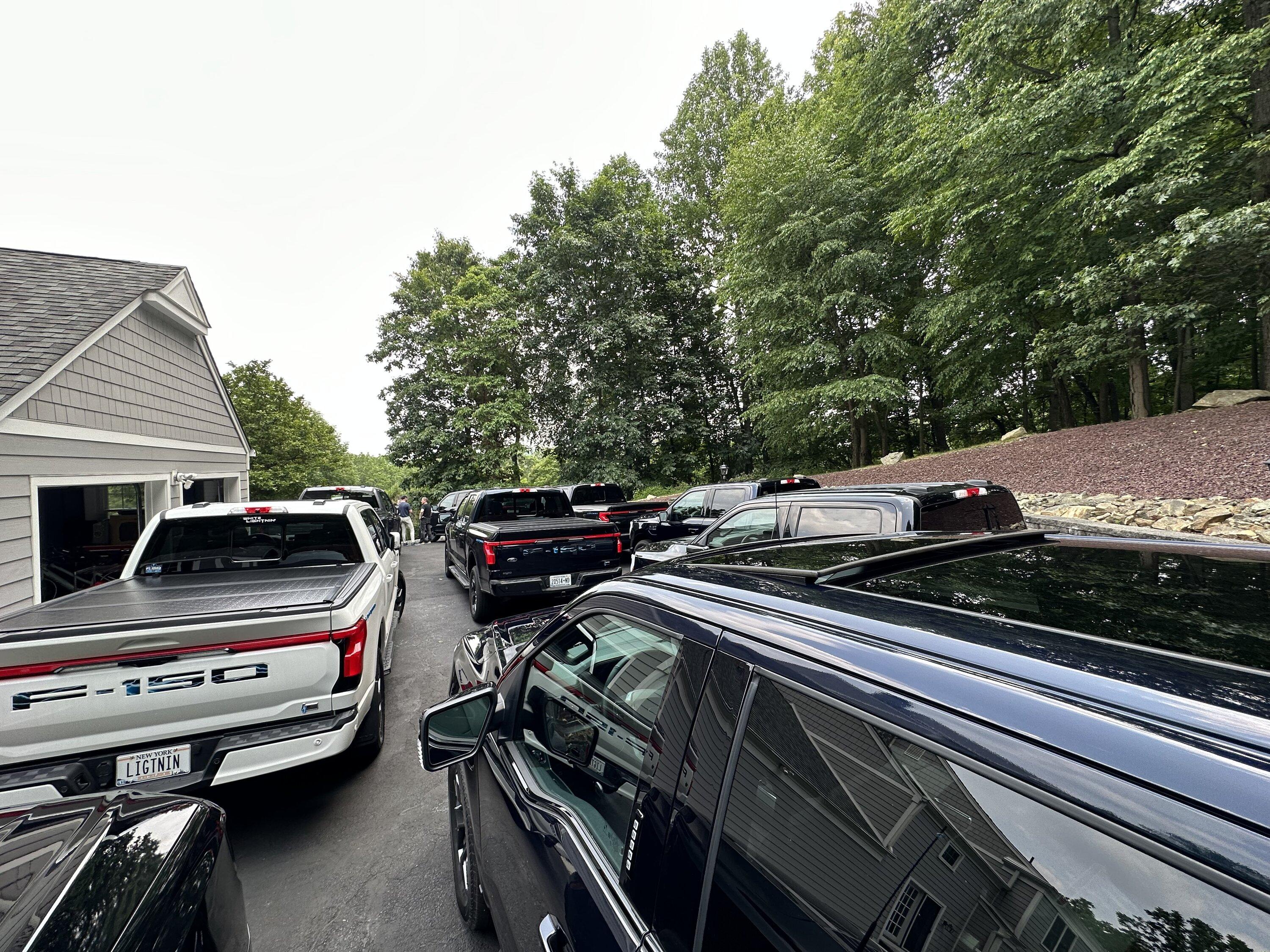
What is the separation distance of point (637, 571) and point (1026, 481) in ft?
37.9

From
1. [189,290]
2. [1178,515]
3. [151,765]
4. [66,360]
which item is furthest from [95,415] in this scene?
[1178,515]

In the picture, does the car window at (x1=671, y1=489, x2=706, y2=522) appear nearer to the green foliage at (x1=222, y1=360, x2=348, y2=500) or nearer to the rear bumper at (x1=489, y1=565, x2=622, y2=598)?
the rear bumper at (x1=489, y1=565, x2=622, y2=598)

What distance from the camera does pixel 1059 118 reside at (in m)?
11.1

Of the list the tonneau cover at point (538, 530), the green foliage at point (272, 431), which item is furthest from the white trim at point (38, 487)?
the green foliage at point (272, 431)

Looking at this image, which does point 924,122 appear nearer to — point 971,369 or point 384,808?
point 971,369

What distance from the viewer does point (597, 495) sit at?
14953 mm

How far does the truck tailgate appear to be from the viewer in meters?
2.51

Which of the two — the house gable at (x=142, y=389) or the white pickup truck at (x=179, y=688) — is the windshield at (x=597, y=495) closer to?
the house gable at (x=142, y=389)

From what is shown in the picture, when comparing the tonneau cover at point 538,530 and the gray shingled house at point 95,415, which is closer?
the gray shingled house at point 95,415

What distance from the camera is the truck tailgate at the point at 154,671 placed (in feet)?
8.25

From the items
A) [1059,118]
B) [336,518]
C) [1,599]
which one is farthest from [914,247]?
[1,599]

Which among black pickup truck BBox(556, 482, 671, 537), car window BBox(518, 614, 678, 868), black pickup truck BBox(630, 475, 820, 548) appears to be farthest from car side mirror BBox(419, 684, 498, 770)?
black pickup truck BBox(556, 482, 671, 537)

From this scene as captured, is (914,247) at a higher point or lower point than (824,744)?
higher

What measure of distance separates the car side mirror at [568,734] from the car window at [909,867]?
26.9 inches
